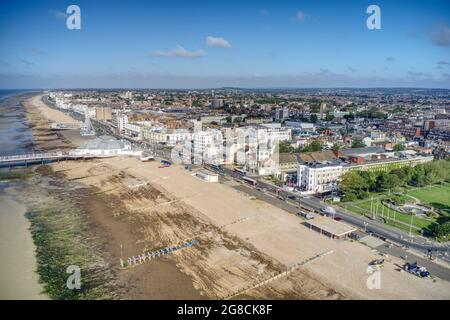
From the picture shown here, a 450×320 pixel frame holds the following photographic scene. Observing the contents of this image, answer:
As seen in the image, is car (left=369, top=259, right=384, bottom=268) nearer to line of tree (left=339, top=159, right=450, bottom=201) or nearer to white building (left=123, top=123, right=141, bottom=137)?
line of tree (left=339, top=159, right=450, bottom=201)

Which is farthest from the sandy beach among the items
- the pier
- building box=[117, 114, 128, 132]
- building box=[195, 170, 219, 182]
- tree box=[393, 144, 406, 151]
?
building box=[117, 114, 128, 132]

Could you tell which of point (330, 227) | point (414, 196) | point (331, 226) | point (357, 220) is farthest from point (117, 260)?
point (414, 196)

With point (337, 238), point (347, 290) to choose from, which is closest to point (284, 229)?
point (337, 238)

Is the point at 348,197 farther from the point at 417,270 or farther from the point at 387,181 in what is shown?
the point at 417,270

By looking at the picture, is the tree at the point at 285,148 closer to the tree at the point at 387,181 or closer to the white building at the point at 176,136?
the tree at the point at 387,181
